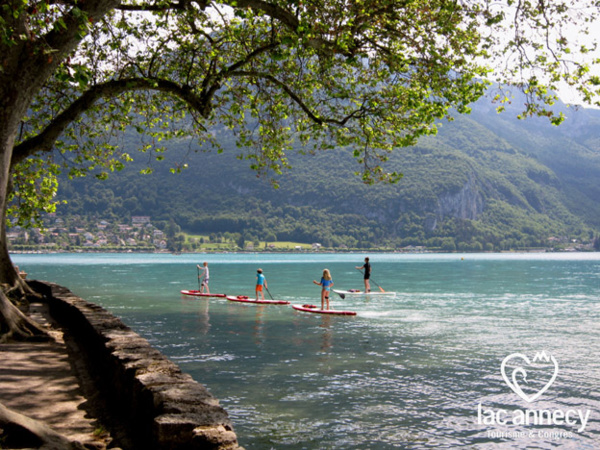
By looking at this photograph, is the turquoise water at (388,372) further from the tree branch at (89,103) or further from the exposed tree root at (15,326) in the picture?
the tree branch at (89,103)

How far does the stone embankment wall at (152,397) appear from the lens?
5430 mm

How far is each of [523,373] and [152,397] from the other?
11196 mm

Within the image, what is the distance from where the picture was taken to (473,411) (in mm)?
10969

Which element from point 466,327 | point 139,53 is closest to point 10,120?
point 139,53

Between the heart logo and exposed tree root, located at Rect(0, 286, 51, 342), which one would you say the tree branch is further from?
the heart logo

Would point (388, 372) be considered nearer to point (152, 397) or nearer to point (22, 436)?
point (152, 397)

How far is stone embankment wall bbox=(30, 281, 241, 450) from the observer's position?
5.43 metres

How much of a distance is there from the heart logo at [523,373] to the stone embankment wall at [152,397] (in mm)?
8071

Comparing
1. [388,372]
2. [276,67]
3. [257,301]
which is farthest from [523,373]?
[257,301]

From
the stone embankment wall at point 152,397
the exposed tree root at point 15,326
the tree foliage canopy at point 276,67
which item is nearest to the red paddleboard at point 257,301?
the tree foliage canopy at point 276,67

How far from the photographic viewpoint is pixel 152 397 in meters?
6.30

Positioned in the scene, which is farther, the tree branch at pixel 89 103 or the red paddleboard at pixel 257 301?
the red paddleboard at pixel 257 301

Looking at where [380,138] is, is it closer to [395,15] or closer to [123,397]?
[395,15]

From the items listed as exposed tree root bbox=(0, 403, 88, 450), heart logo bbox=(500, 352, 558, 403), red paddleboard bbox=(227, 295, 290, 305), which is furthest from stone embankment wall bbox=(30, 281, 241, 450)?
red paddleboard bbox=(227, 295, 290, 305)
